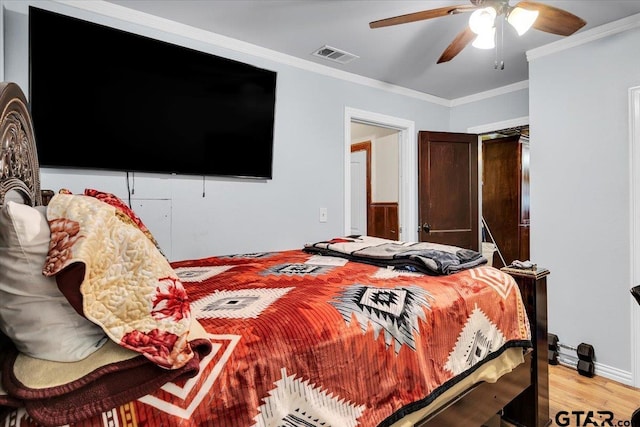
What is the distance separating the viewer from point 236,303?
1102 millimetres

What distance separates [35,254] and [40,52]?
195 centimetres

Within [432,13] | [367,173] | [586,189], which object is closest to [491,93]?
[586,189]

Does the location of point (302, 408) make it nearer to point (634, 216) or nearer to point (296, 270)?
point (296, 270)

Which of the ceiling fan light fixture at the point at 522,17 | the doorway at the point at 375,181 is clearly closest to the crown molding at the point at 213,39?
the doorway at the point at 375,181

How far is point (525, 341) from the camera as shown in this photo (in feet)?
5.33

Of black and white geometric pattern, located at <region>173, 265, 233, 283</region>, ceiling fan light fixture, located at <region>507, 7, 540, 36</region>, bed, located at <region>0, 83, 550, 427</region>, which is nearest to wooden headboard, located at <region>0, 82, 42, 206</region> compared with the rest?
bed, located at <region>0, 83, 550, 427</region>

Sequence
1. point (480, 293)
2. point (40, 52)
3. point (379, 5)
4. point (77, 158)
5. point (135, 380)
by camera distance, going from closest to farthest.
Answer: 1. point (135, 380)
2. point (480, 293)
3. point (40, 52)
4. point (77, 158)
5. point (379, 5)

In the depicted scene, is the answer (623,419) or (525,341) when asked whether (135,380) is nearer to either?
(525,341)

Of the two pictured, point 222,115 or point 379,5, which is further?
point 222,115

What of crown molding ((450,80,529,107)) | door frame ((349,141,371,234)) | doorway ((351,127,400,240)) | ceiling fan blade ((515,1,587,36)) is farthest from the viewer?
door frame ((349,141,371,234))

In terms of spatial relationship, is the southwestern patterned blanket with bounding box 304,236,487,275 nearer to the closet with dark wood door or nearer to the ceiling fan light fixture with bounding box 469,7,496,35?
the ceiling fan light fixture with bounding box 469,7,496,35

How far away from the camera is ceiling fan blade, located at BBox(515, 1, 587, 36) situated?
180cm

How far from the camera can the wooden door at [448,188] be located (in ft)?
12.9

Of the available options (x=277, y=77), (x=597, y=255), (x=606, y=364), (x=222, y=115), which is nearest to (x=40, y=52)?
(x=222, y=115)
